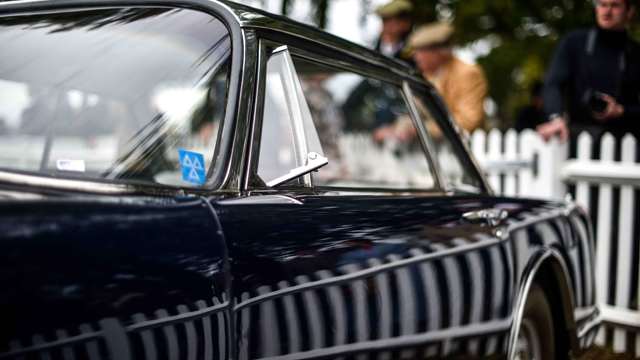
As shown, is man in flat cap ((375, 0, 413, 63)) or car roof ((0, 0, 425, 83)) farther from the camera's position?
man in flat cap ((375, 0, 413, 63))

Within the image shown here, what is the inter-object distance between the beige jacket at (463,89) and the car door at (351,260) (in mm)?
2386

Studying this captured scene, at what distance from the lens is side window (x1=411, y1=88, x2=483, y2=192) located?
3.54m

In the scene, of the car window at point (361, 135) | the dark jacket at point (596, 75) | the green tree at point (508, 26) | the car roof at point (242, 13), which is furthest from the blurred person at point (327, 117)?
the green tree at point (508, 26)

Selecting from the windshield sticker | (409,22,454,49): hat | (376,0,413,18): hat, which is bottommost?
the windshield sticker

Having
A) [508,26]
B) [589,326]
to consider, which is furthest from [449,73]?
[508,26]

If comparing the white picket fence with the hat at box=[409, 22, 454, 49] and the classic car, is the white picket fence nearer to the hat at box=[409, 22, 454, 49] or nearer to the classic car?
the hat at box=[409, 22, 454, 49]

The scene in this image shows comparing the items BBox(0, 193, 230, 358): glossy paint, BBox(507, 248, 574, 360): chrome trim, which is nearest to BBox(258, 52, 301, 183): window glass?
BBox(0, 193, 230, 358): glossy paint

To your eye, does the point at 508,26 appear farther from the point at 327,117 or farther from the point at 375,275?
the point at 375,275

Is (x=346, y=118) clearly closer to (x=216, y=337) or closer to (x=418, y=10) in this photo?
(x=216, y=337)

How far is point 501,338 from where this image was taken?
10.0ft

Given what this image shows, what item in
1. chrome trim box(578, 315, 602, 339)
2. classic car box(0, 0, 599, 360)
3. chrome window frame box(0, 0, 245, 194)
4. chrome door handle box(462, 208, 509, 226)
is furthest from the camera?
chrome trim box(578, 315, 602, 339)

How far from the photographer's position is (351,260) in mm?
2275

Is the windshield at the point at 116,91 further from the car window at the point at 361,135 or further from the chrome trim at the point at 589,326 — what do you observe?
the chrome trim at the point at 589,326

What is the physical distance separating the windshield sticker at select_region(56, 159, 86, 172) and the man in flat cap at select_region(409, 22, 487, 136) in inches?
→ 149
